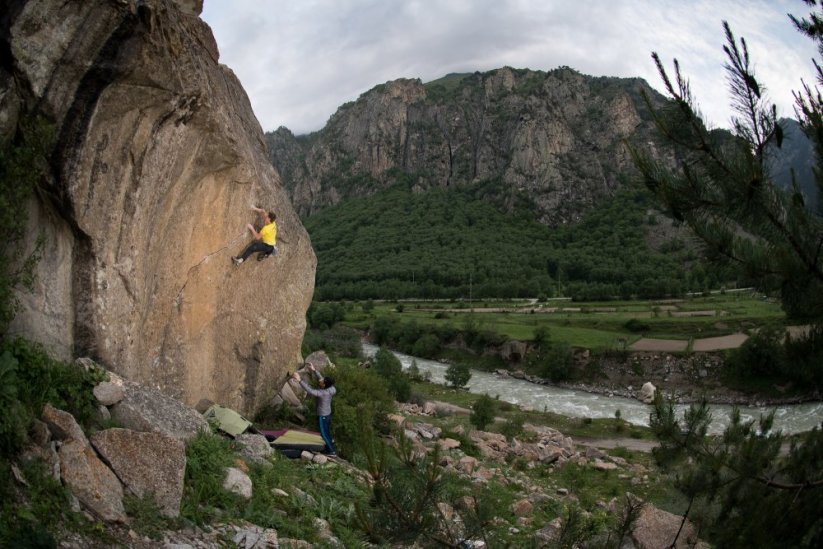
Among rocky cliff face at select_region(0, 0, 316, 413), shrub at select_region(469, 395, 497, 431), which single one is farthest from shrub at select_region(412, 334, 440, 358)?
rocky cliff face at select_region(0, 0, 316, 413)

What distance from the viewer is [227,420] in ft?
44.2

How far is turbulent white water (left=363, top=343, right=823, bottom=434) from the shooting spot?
44.0 meters

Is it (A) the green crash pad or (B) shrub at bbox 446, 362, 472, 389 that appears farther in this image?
(B) shrub at bbox 446, 362, 472, 389

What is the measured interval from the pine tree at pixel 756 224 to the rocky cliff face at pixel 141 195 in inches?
329

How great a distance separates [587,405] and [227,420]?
1830 inches

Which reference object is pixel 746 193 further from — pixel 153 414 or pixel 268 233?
pixel 268 233

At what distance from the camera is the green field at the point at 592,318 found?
233 ft

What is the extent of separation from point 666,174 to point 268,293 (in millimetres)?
13542

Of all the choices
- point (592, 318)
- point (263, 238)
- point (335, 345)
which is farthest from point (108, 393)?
point (592, 318)

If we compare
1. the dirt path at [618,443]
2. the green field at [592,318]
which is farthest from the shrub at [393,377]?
the green field at [592,318]

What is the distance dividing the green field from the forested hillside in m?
9.50

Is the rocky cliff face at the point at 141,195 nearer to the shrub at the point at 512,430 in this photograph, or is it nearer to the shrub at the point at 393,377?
the shrub at the point at 512,430

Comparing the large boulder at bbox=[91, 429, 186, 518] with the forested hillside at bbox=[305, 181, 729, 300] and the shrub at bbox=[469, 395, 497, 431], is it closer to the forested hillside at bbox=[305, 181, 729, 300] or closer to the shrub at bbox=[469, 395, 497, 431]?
the shrub at bbox=[469, 395, 497, 431]

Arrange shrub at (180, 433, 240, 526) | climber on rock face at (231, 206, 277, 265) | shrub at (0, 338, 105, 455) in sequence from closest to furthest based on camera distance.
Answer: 1. shrub at (0, 338, 105, 455)
2. shrub at (180, 433, 240, 526)
3. climber on rock face at (231, 206, 277, 265)
